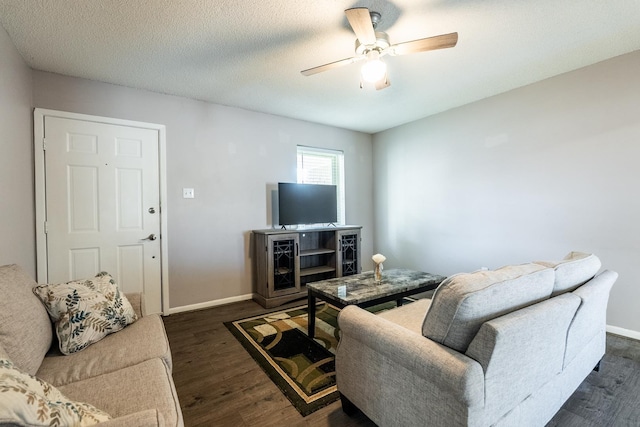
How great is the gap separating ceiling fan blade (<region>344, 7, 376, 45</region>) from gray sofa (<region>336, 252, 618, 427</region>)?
1499mm

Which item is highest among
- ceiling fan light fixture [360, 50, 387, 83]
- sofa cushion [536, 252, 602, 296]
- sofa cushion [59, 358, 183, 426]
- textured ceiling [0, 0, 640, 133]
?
textured ceiling [0, 0, 640, 133]

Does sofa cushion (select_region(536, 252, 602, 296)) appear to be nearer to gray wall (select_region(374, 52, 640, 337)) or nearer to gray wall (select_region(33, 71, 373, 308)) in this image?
gray wall (select_region(374, 52, 640, 337))

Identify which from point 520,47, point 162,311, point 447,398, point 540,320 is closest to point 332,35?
point 520,47

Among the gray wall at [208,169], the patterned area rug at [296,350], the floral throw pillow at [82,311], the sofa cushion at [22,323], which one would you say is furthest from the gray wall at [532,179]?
the sofa cushion at [22,323]

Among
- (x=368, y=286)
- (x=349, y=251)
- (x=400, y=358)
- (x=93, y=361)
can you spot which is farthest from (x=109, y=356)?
(x=349, y=251)

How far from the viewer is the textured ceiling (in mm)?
1851

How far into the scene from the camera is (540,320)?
123 centimetres

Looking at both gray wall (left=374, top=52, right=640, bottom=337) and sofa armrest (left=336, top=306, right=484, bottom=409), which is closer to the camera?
sofa armrest (left=336, top=306, right=484, bottom=409)

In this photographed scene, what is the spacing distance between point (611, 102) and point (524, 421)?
2.88 metres

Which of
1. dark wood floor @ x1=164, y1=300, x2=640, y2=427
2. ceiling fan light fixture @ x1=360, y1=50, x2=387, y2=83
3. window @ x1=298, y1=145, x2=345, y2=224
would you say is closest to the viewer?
dark wood floor @ x1=164, y1=300, x2=640, y2=427

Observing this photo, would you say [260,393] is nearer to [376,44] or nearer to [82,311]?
[82,311]

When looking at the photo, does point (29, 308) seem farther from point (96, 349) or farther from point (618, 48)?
point (618, 48)

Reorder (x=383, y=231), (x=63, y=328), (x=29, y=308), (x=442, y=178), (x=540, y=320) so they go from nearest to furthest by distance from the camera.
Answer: (x=540, y=320) → (x=29, y=308) → (x=63, y=328) → (x=442, y=178) → (x=383, y=231)

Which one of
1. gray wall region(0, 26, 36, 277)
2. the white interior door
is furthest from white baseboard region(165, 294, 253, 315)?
gray wall region(0, 26, 36, 277)
